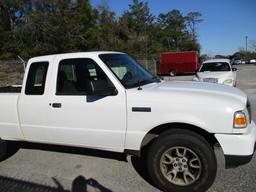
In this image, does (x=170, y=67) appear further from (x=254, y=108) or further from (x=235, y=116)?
(x=235, y=116)

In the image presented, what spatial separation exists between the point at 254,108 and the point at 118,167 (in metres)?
6.60

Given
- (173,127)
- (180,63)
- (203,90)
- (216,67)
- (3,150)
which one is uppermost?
(203,90)

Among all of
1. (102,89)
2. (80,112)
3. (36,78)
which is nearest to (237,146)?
(102,89)

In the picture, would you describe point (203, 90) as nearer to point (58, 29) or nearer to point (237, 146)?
point (237, 146)

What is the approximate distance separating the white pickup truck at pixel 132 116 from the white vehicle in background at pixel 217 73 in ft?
30.7

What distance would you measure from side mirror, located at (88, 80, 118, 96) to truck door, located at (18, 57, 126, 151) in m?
0.01

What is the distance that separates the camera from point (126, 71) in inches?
211

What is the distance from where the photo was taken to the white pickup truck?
4289mm

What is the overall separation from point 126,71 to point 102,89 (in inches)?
32.7

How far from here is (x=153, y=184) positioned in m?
4.79

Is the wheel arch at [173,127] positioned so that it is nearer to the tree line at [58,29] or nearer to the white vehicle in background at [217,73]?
the white vehicle in background at [217,73]

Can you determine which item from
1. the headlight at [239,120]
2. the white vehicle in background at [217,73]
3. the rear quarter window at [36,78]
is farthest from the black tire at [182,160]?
the white vehicle in background at [217,73]

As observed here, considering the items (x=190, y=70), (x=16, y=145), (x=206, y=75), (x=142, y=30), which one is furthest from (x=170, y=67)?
(x=142, y=30)

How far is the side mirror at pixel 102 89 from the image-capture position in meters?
4.61
